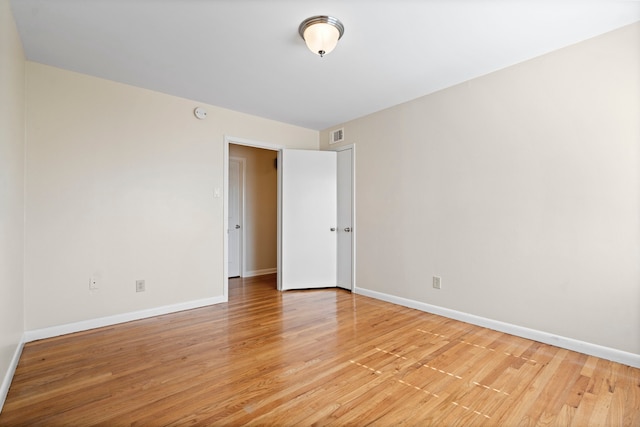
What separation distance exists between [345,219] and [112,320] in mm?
3010

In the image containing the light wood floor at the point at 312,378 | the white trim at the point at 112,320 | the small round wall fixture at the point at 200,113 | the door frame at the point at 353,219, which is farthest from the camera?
the door frame at the point at 353,219

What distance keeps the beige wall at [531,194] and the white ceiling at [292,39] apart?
31 centimetres

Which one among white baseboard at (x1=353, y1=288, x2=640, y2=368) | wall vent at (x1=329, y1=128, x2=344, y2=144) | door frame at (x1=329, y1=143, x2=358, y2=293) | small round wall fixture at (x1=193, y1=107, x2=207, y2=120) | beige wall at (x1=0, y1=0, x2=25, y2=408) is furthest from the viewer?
wall vent at (x1=329, y1=128, x2=344, y2=144)

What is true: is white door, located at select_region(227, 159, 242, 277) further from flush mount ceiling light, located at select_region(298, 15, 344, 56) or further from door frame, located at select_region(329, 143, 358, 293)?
flush mount ceiling light, located at select_region(298, 15, 344, 56)

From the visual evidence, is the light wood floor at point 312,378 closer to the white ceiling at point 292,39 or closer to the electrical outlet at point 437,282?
the electrical outlet at point 437,282

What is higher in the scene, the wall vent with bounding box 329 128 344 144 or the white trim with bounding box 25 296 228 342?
the wall vent with bounding box 329 128 344 144

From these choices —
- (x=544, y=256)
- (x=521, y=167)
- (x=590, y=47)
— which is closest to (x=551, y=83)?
(x=590, y=47)

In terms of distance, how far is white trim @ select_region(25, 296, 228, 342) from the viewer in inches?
104

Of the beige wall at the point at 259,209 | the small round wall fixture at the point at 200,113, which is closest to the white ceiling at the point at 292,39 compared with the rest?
the small round wall fixture at the point at 200,113

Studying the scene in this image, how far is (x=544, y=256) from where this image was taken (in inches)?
101

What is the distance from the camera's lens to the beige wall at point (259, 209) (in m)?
5.47

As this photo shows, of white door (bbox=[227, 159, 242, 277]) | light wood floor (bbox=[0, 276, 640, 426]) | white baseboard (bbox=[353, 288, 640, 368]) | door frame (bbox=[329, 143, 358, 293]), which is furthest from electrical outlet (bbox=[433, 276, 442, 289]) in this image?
white door (bbox=[227, 159, 242, 277])

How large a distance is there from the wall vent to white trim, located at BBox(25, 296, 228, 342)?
275cm

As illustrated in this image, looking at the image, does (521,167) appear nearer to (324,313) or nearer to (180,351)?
(324,313)
